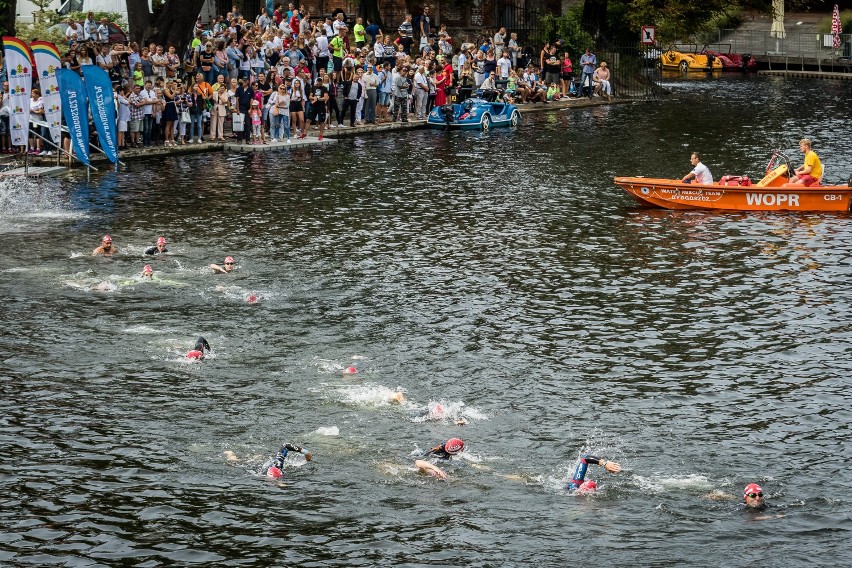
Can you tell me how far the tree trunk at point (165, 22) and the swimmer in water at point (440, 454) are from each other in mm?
34811

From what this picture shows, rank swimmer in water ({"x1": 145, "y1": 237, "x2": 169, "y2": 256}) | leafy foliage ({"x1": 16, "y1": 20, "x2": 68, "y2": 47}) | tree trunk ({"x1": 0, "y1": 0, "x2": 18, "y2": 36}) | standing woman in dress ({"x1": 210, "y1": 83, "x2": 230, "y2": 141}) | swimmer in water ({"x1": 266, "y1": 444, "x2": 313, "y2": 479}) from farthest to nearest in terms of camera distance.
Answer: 1. leafy foliage ({"x1": 16, "y1": 20, "x2": 68, "y2": 47})
2. tree trunk ({"x1": 0, "y1": 0, "x2": 18, "y2": 36})
3. standing woman in dress ({"x1": 210, "y1": 83, "x2": 230, "y2": 141})
4. swimmer in water ({"x1": 145, "y1": 237, "x2": 169, "y2": 256})
5. swimmer in water ({"x1": 266, "y1": 444, "x2": 313, "y2": 479})

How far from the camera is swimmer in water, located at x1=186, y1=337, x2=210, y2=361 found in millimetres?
22359

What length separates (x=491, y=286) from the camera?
27.6m

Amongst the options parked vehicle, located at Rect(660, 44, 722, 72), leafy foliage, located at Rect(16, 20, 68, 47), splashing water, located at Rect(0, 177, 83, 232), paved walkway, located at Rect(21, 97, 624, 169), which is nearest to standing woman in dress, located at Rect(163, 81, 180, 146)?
paved walkway, located at Rect(21, 97, 624, 169)

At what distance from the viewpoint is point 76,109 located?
128ft

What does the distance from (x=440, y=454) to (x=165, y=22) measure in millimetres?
35537

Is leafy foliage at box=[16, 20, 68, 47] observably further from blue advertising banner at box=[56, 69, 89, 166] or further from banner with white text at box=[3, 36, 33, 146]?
banner with white text at box=[3, 36, 33, 146]

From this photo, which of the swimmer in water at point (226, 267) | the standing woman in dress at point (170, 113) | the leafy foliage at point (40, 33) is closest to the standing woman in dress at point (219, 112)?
the standing woman in dress at point (170, 113)

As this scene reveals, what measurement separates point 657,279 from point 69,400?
1377cm

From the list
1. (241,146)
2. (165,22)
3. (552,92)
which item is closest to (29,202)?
(241,146)

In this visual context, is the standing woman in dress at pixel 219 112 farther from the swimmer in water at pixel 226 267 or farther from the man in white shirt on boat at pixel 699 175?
the man in white shirt on boat at pixel 699 175

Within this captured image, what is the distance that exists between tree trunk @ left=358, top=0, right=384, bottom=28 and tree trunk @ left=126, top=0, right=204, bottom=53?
16.5 m

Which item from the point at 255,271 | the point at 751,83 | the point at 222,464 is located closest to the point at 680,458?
the point at 222,464

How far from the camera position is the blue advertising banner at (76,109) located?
38156mm
